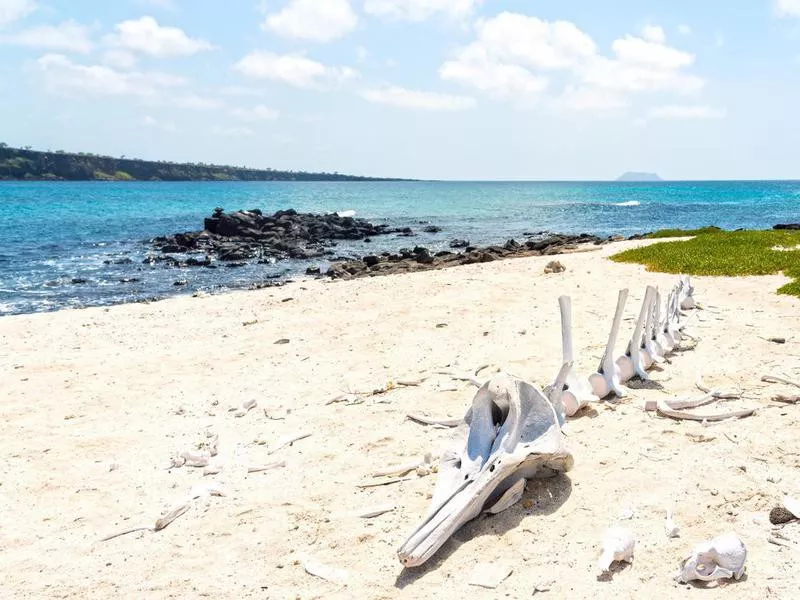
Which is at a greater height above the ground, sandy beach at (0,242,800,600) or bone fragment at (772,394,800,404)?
bone fragment at (772,394,800,404)

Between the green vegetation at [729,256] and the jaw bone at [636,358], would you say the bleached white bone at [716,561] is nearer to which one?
the jaw bone at [636,358]

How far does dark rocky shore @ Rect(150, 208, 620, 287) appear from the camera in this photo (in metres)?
23.0

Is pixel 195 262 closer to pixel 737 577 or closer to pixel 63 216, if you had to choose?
pixel 737 577

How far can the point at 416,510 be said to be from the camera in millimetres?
4918

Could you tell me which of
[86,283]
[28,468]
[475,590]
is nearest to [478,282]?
[28,468]

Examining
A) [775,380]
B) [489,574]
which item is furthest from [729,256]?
[489,574]

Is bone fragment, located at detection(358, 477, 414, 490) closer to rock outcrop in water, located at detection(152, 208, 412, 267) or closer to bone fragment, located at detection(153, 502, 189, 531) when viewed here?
bone fragment, located at detection(153, 502, 189, 531)

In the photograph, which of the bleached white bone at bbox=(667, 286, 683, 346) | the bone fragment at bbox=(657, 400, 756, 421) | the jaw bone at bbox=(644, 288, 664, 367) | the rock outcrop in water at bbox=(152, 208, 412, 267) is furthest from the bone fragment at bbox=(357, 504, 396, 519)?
the rock outcrop in water at bbox=(152, 208, 412, 267)

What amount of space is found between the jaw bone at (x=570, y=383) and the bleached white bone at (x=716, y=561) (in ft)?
6.98

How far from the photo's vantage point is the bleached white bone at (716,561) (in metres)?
3.66

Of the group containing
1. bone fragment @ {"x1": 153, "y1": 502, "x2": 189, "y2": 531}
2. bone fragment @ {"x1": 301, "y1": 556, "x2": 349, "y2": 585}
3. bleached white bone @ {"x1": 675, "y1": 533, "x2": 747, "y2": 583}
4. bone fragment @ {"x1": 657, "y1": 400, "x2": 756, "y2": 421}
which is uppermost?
bone fragment @ {"x1": 657, "y1": 400, "x2": 756, "y2": 421}

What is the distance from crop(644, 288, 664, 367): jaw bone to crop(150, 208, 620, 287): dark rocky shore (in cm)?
1410

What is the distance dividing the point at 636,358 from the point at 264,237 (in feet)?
98.4

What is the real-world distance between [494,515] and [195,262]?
2418 centimetres
